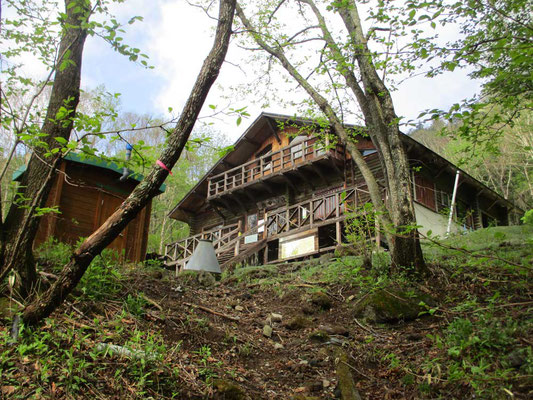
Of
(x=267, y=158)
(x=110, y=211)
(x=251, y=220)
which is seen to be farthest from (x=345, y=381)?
(x=267, y=158)

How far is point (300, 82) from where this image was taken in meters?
10.2

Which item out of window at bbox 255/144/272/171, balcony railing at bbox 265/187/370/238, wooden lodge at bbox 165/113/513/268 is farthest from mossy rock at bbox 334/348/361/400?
window at bbox 255/144/272/171

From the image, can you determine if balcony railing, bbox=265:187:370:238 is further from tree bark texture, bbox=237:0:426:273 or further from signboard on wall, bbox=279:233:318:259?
tree bark texture, bbox=237:0:426:273

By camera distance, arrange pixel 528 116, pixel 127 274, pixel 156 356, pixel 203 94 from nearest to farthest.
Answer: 1. pixel 156 356
2. pixel 203 94
3. pixel 127 274
4. pixel 528 116

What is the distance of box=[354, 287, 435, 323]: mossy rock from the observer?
6.34m

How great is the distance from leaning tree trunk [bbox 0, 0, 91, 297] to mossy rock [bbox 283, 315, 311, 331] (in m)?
3.95

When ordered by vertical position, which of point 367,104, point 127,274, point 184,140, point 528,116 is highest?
point 528,116

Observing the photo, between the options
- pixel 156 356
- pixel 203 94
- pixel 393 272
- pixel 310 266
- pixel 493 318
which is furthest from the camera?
pixel 310 266

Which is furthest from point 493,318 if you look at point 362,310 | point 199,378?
point 199,378

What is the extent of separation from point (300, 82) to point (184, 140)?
21.8 ft

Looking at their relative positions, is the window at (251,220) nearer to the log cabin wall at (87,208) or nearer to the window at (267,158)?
the window at (267,158)

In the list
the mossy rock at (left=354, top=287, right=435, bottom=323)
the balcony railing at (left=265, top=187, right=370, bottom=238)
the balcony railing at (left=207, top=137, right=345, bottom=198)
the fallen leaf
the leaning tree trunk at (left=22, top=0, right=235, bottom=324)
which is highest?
the balcony railing at (left=207, top=137, right=345, bottom=198)

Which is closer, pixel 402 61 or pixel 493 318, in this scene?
pixel 493 318

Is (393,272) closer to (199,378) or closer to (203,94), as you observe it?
(199,378)
